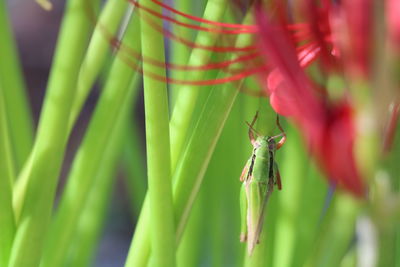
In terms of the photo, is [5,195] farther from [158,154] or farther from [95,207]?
[95,207]

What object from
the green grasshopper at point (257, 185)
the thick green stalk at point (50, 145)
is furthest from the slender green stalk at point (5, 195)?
the green grasshopper at point (257, 185)

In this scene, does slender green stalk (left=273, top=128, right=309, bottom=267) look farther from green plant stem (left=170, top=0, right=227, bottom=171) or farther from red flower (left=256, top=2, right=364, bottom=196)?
red flower (left=256, top=2, right=364, bottom=196)

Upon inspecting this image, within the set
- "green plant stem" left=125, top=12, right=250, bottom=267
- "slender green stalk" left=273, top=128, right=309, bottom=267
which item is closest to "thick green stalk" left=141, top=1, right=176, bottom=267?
"green plant stem" left=125, top=12, right=250, bottom=267

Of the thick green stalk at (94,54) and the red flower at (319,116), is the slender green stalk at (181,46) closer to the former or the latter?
the thick green stalk at (94,54)

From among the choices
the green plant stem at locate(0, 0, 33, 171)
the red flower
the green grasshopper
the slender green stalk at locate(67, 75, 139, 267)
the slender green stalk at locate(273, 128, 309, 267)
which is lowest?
the red flower

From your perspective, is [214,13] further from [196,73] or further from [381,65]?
[381,65]
